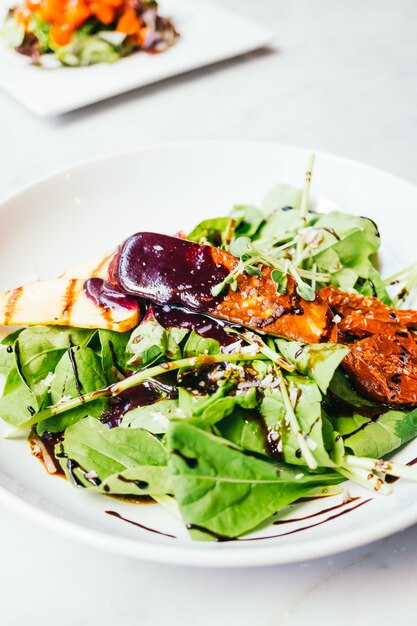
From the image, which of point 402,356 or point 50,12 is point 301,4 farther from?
point 402,356

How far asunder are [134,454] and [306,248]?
82 cm

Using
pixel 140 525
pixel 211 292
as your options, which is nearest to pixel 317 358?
pixel 211 292

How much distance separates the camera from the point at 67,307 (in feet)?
5.57

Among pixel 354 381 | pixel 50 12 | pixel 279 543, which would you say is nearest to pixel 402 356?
pixel 354 381

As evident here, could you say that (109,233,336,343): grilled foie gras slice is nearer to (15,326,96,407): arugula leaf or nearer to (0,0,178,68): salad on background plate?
(15,326,96,407): arugula leaf

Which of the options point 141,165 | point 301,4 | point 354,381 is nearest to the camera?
point 354,381

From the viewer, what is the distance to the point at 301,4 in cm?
428

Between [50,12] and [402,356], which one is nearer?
[402,356]

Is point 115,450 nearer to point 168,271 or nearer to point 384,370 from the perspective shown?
point 168,271

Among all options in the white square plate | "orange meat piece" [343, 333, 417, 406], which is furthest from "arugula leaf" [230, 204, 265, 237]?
the white square plate

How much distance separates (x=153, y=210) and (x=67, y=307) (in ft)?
2.34

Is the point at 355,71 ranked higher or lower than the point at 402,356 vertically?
higher

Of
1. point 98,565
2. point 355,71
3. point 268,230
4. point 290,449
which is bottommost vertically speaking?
point 98,565

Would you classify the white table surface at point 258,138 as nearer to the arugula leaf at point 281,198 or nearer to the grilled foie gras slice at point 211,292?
the grilled foie gras slice at point 211,292
